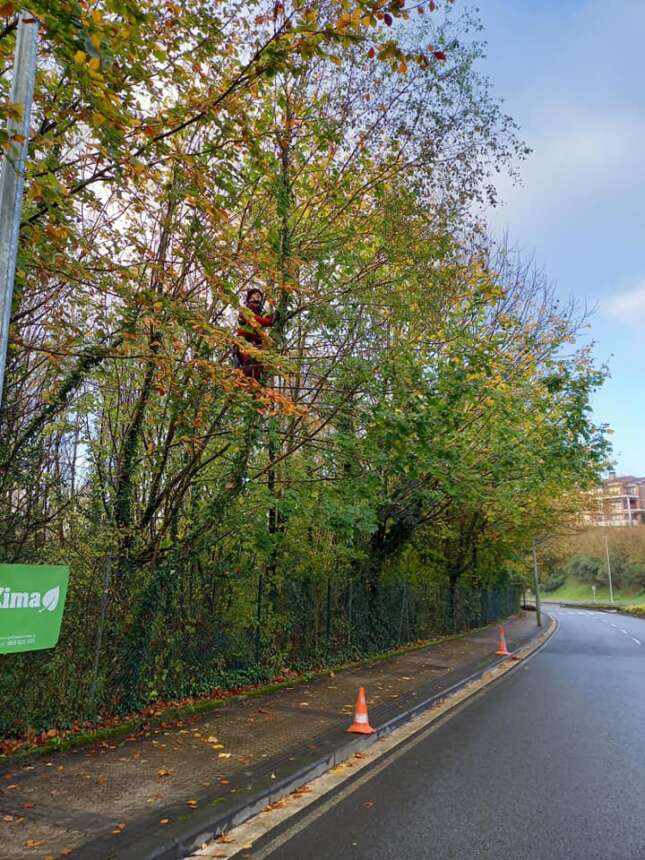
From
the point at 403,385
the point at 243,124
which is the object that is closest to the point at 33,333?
the point at 243,124

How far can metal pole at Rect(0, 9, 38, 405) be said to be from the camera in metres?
3.90

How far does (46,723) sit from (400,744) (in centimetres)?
406

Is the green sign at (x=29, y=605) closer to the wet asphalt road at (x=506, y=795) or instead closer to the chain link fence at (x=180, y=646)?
the chain link fence at (x=180, y=646)

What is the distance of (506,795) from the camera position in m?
5.65

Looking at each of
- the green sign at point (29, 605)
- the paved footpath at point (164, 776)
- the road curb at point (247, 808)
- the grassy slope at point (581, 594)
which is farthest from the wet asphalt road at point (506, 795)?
the grassy slope at point (581, 594)

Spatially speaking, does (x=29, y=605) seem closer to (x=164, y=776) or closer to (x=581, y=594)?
(x=164, y=776)

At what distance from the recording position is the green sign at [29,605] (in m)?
5.18

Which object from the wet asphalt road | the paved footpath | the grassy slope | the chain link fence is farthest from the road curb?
the grassy slope

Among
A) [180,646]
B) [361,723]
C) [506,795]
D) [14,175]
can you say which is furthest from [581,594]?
[14,175]

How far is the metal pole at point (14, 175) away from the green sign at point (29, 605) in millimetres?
2071

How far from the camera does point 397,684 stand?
11.8m

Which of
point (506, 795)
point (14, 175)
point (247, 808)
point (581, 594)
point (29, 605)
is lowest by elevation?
point (581, 594)

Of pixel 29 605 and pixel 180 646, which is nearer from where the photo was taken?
pixel 29 605

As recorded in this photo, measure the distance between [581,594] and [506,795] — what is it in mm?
99198
